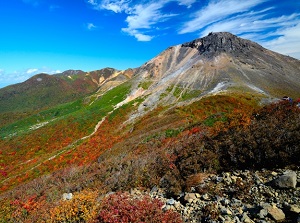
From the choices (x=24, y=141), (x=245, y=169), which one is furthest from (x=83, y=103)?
(x=245, y=169)

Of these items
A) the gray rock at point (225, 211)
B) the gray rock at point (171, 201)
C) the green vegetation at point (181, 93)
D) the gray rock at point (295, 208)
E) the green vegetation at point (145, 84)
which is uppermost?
the green vegetation at point (145, 84)

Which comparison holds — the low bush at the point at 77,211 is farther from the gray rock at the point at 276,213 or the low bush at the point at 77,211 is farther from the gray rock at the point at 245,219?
the gray rock at the point at 276,213

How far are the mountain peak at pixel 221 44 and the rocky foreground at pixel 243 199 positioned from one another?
98083 millimetres

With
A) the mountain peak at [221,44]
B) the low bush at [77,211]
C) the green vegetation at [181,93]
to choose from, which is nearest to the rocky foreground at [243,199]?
the low bush at [77,211]

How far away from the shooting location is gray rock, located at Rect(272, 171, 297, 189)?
Result: 8.02 metres

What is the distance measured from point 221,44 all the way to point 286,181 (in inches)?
4274

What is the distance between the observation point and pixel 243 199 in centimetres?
838

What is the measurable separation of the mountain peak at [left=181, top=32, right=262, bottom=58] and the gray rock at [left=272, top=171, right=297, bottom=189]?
324ft

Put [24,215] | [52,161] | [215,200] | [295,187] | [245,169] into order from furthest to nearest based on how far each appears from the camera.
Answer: [52,161]
[24,215]
[245,169]
[215,200]
[295,187]

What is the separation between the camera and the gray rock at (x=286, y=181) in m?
8.02

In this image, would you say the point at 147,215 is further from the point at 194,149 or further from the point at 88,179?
the point at 88,179

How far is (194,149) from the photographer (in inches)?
535

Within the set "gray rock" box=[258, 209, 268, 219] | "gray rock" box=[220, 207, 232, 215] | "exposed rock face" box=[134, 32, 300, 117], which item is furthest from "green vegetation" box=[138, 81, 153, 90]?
"gray rock" box=[258, 209, 268, 219]

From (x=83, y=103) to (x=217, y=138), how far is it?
10912cm
